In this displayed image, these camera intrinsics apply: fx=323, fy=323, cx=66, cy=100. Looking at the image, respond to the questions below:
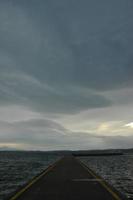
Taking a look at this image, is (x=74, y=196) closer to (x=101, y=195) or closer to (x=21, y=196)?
(x=101, y=195)

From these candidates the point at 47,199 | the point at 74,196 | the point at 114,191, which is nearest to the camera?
the point at 47,199

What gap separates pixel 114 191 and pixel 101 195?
167 centimetres

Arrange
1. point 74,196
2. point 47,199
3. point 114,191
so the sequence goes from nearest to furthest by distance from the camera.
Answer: point 47,199, point 74,196, point 114,191

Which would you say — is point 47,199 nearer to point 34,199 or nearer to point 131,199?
point 34,199

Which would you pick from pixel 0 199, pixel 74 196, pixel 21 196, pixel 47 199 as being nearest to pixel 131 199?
pixel 74 196

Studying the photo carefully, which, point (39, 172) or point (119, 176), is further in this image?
point (39, 172)

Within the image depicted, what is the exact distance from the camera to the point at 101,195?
1530 centimetres

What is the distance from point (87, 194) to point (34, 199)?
9.71 ft

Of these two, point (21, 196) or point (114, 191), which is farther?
point (114, 191)

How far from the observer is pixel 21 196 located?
1484 cm

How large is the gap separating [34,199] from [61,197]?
4.21 ft

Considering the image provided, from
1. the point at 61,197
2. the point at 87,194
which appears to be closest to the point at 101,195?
the point at 87,194

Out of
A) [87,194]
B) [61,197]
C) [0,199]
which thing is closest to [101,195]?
[87,194]

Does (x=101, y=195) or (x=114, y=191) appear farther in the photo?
(x=114, y=191)
